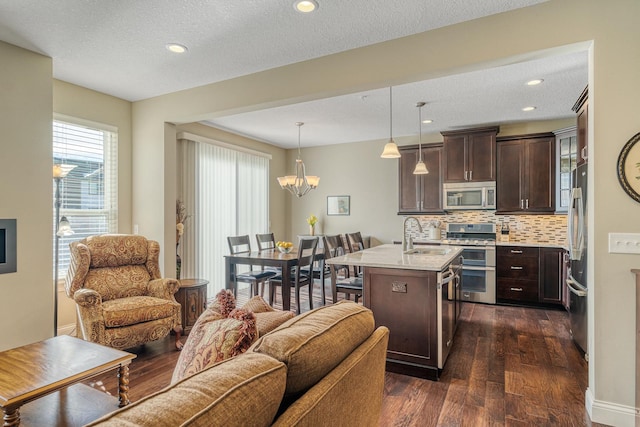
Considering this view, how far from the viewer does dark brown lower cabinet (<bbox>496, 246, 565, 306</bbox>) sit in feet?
15.7

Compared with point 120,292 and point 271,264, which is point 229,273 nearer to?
point 271,264

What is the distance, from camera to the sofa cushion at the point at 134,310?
291cm

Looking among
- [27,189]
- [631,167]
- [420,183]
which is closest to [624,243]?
[631,167]

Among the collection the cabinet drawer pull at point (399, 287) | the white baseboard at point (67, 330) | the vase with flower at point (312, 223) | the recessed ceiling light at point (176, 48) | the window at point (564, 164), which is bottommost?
the white baseboard at point (67, 330)

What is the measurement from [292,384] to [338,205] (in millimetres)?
6004

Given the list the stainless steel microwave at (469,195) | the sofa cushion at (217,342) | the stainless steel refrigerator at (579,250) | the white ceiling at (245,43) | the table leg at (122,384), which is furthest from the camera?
the stainless steel microwave at (469,195)

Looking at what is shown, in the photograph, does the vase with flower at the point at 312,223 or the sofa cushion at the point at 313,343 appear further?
the vase with flower at the point at 312,223

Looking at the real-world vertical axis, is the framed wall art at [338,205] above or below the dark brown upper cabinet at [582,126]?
below

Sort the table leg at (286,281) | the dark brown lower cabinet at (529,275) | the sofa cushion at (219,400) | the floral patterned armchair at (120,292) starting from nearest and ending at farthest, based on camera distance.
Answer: the sofa cushion at (219,400) → the floral patterned armchair at (120,292) → the table leg at (286,281) → the dark brown lower cabinet at (529,275)

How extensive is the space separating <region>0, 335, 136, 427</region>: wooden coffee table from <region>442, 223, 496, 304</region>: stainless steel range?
4539 mm

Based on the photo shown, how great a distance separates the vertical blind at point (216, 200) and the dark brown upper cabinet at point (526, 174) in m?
4.00

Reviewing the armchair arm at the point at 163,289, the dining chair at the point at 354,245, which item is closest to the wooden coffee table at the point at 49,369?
the armchair arm at the point at 163,289

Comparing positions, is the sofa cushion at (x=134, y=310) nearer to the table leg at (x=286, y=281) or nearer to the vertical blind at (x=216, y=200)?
the table leg at (x=286, y=281)

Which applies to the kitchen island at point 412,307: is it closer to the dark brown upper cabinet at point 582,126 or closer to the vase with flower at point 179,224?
the dark brown upper cabinet at point 582,126
